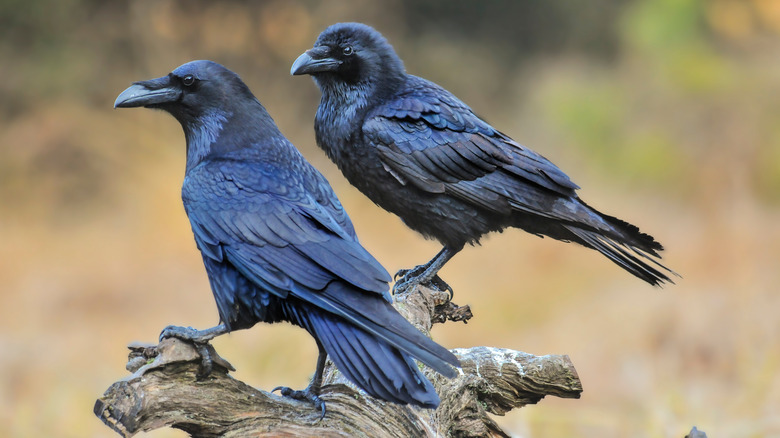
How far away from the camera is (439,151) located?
425 cm

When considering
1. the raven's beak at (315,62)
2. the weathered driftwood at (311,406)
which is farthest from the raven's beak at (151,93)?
the weathered driftwood at (311,406)

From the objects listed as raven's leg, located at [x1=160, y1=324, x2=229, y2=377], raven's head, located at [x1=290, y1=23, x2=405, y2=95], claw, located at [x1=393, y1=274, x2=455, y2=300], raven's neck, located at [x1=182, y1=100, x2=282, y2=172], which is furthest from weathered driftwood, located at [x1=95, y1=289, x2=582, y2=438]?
raven's head, located at [x1=290, y1=23, x2=405, y2=95]

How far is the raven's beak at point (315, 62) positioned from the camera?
4.12 metres

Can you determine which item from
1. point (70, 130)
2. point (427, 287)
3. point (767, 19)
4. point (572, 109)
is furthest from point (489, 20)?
point (427, 287)

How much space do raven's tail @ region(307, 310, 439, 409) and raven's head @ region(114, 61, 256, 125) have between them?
115cm

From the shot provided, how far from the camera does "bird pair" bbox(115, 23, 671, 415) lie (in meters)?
3.02

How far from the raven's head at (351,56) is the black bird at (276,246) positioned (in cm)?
66

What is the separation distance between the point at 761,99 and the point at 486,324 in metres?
4.04

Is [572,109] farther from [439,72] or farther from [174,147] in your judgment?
[174,147]

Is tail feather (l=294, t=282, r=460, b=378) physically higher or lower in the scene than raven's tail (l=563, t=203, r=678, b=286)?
lower

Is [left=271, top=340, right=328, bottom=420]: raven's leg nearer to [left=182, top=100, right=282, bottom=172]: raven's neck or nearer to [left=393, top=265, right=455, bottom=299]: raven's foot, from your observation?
[left=182, top=100, right=282, bottom=172]: raven's neck

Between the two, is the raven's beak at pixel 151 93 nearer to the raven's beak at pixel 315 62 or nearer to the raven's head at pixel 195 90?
the raven's head at pixel 195 90

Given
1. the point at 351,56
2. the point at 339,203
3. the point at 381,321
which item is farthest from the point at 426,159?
the point at 381,321

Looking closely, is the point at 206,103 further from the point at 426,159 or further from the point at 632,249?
the point at 632,249
